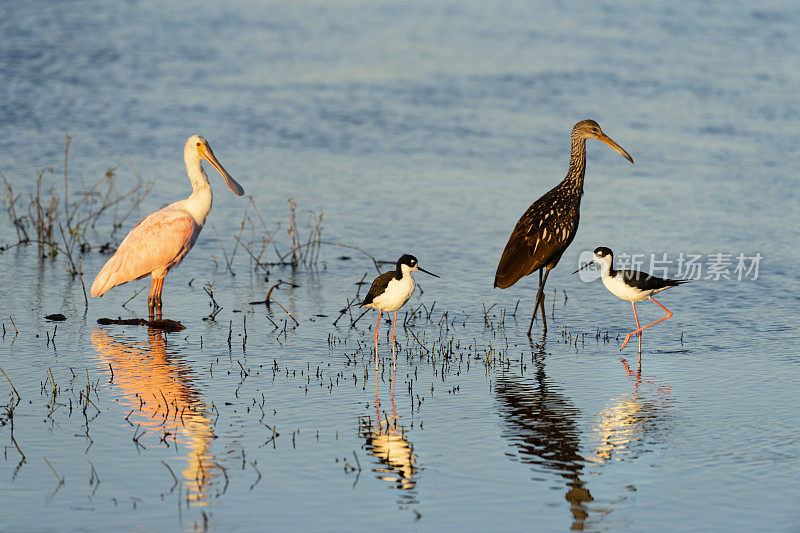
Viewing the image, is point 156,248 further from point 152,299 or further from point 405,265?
point 405,265

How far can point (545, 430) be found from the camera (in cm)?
695

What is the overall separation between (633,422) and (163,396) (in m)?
2.85

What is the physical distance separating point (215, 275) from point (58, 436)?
5143mm

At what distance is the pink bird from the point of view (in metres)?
10.4

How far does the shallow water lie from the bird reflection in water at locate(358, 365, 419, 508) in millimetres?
23

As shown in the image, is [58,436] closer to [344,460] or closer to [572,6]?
[344,460]

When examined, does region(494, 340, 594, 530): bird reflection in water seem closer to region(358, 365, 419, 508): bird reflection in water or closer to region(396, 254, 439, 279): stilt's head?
Answer: region(358, 365, 419, 508): bird reflection in water

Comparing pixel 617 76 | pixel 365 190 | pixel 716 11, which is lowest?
pixel 365 190

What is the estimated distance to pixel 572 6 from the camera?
30594mm

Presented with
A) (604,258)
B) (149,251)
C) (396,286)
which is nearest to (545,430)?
(396,286)

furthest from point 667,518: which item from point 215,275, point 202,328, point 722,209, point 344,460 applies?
point 722,209

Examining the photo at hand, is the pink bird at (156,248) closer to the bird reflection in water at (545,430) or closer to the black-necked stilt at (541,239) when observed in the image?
the black-necked stilt at (541,239)
